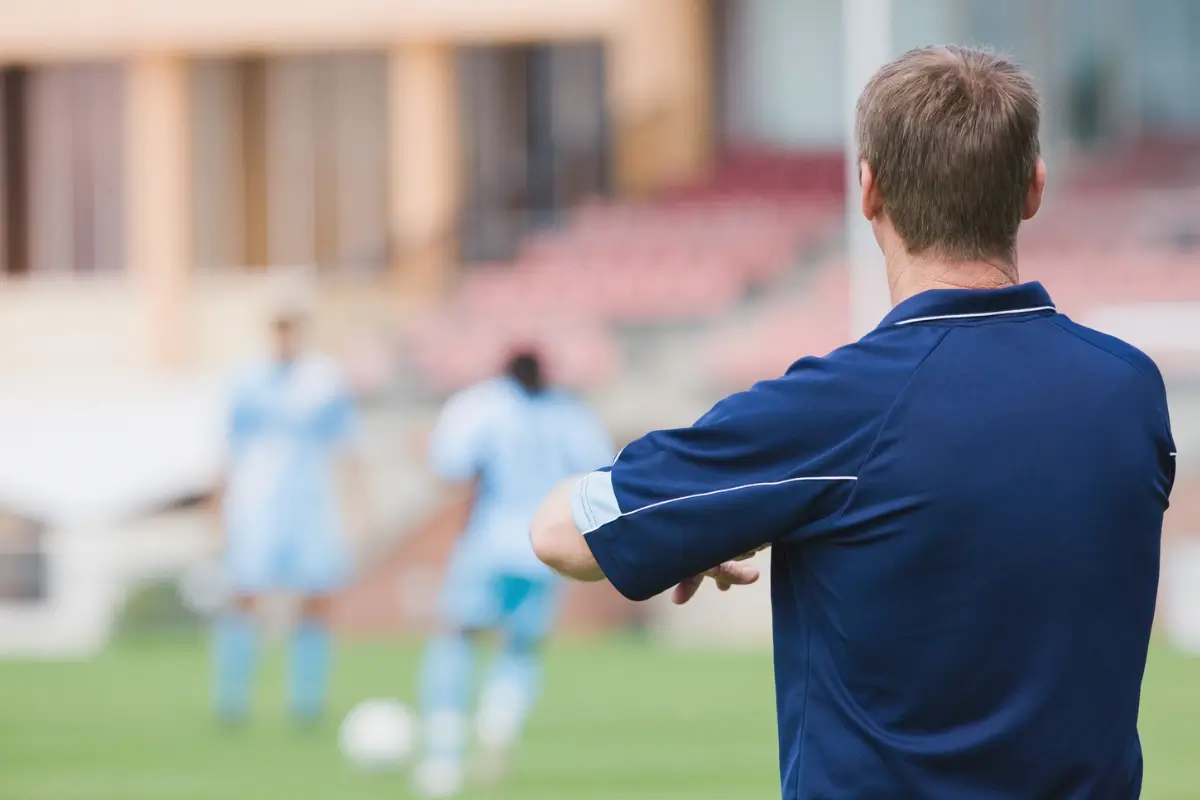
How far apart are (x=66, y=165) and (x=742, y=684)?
15.8 metres

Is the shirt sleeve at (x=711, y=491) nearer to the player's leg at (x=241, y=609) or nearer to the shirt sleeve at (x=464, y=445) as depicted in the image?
the shirt sleeve at (x=464, y=445)

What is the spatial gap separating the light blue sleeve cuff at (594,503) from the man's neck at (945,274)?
1.26 feet

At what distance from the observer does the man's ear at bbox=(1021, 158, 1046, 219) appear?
201 cm

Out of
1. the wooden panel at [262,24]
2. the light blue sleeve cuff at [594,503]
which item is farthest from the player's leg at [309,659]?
the wooden panel at [262,24]

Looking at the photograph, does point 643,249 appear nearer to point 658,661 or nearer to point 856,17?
point 856,17

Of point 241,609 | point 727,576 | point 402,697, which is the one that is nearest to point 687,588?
point 727,576

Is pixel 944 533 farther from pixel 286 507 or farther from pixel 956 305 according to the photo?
pixel 286 507

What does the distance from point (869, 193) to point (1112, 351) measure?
0.32 meters

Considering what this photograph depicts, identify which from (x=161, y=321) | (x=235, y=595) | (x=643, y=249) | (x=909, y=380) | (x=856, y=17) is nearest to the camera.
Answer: (x=909, y=380)

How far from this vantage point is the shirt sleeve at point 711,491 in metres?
1.92

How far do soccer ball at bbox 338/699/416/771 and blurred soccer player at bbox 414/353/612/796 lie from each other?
30cm

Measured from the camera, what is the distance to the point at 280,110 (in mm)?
24047

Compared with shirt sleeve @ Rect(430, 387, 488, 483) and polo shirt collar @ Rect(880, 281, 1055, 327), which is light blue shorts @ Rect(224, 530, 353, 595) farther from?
polo shirt collar @ Rect(880, 281, 1055, 327)

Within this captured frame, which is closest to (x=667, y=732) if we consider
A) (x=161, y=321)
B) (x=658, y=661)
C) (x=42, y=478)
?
(x=658, y=661)
